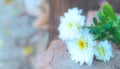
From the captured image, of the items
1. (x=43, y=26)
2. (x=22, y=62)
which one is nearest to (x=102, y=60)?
(x=22, y=62)

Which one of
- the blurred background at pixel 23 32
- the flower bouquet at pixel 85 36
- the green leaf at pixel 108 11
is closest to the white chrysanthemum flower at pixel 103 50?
the flower bouquet at pixel 85 36

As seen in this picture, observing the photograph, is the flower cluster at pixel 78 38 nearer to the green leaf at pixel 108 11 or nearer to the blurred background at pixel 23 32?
the green leaf at pixel 108 11

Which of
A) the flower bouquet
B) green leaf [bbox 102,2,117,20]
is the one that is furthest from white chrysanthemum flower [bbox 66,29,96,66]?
green leaf [bbox 102,2,117,20]

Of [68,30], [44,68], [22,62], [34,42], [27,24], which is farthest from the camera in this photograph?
[27,24]

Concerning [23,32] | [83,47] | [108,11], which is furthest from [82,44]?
[23,32]

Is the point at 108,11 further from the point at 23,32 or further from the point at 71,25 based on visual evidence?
the point at 23,32

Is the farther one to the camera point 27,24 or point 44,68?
point 27,24

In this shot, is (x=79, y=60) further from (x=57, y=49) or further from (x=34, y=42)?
(x=34, y=42)
